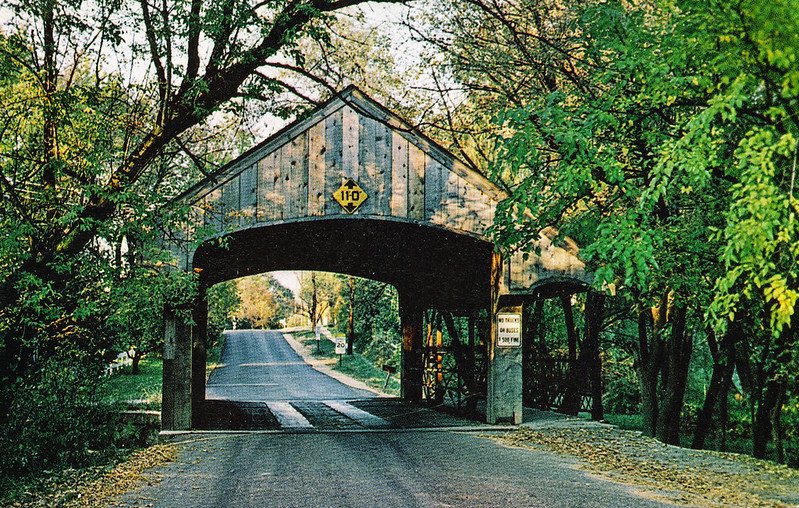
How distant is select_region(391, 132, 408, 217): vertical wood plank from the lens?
1302cm

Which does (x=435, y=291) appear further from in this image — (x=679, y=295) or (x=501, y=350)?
(x=679, y=295)

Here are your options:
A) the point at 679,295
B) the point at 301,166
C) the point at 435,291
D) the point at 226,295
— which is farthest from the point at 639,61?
the point at 226,295

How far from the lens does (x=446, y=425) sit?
1428cm

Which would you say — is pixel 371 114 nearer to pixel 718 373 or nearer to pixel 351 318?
pixel 718 373

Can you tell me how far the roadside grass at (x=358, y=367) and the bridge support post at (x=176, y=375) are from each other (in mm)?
13388

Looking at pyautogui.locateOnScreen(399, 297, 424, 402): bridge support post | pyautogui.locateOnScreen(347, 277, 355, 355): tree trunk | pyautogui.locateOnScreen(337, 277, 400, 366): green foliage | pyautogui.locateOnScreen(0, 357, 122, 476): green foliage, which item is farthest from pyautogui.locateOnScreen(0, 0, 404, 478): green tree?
pyautogui.locateOnScreen(347, 277, 355, 355): tree trunk

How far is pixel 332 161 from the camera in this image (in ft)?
42.5

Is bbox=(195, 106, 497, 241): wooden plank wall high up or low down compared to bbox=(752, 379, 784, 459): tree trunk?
up

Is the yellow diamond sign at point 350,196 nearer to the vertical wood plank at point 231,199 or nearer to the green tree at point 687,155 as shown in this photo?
the vertical wood plank at point 231,199

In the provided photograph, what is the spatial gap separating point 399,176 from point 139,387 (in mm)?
16124

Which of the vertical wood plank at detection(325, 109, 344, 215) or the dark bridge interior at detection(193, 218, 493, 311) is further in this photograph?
the dark bridge interior at detection(193, 218, 493, 311)

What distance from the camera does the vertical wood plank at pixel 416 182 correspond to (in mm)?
13055

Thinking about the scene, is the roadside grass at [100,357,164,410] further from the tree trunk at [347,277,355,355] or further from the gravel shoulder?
the tree trunk at [347,277,355,355]

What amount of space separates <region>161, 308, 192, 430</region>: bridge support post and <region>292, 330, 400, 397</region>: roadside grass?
13.4 meters
